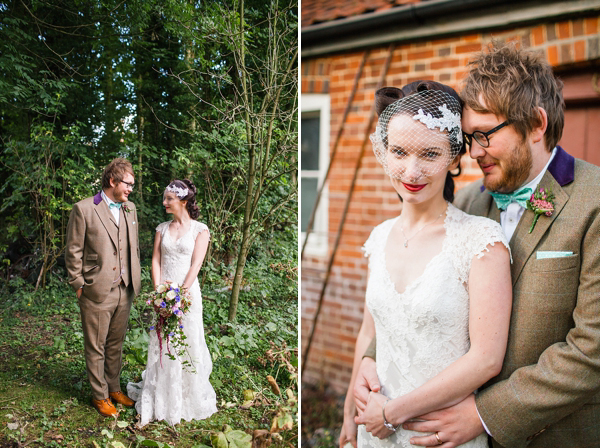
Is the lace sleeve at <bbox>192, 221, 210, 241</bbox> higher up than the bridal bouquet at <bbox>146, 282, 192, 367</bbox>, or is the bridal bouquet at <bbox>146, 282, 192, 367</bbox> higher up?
the lace sleeve at <bbox>192, 221, 210, 241</bbox>

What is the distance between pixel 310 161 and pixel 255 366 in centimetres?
181

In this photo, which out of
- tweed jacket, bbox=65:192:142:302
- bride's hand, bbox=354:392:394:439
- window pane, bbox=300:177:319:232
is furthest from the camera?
window pane, bbox=300:177:319:232

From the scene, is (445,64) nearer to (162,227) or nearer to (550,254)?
(550,254)

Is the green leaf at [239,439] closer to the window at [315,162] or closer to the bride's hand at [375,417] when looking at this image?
the bride's hand at [375,417]

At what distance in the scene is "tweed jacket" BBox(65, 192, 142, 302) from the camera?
2411mm

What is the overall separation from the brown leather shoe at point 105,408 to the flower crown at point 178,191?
1.24 meters

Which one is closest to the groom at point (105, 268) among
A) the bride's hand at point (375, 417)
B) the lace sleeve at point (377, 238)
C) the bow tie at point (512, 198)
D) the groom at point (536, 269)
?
the lace sleeve at point (377, 238)

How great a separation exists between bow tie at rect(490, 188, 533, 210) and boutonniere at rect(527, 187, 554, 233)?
0.03 metres

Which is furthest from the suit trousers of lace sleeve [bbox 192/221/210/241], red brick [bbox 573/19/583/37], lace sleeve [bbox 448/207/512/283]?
red brick [bbox 573/19/583/37]

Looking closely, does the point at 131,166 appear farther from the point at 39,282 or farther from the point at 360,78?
the point at 360,78

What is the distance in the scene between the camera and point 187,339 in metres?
2.64

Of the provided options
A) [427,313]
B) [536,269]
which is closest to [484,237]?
[536,269]

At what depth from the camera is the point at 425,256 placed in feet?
4.98

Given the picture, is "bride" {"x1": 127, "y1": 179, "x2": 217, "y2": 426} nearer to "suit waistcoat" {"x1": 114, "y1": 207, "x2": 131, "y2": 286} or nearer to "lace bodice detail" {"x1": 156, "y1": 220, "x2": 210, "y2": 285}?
"lace bodice detail" {"x1": 156, "y1": 220, "x2": 210, "y2": 285}
